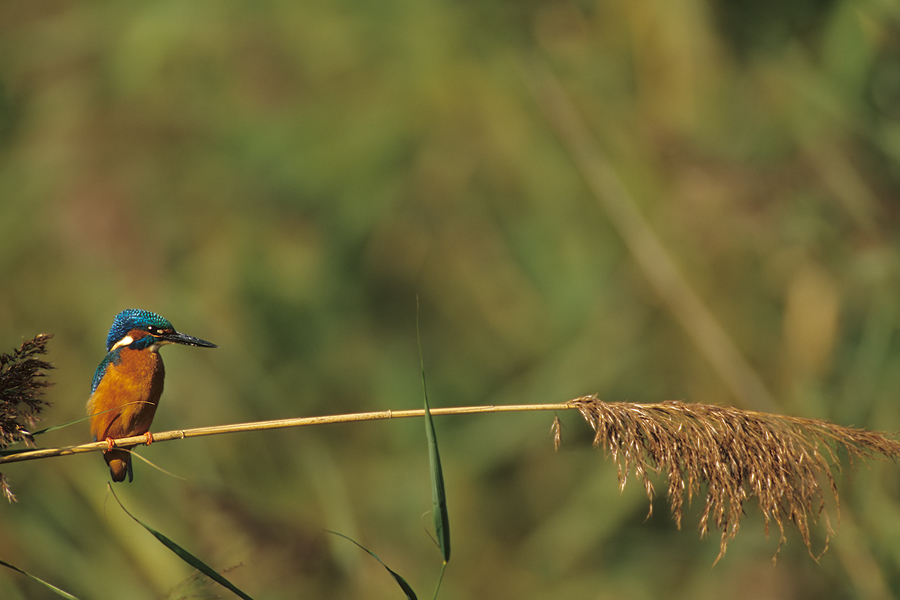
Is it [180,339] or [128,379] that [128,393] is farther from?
[180,339]

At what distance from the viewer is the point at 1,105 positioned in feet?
10.9

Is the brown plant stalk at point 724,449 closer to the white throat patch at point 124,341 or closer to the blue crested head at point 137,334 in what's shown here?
the blue crested head at point 137,334

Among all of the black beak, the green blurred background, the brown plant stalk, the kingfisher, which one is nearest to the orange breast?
the kingfisher

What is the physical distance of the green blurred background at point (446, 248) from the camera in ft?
9.57

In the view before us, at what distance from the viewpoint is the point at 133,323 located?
1870 mm

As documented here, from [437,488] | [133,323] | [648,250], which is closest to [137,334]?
[133,323]

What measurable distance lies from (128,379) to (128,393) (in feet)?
0.11

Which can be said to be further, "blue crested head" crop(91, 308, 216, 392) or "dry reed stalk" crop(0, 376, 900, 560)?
"blue crested head" crop(91, 308, 216, 392)

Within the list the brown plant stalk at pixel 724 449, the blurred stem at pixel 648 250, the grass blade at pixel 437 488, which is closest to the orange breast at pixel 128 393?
the brown plant stalk at pixel 724 449

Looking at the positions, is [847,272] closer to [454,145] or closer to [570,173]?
[570,173]

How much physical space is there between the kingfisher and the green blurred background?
Answer: 0.79 metres

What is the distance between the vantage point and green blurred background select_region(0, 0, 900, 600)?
292 cm

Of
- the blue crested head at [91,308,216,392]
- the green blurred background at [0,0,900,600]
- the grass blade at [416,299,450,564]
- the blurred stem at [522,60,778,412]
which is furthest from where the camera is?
the green blurred background at [0,0,900,600]

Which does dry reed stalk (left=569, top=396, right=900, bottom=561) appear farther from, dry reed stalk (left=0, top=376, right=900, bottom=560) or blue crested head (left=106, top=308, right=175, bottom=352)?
blue crested head (left=106, top=308, right=175, bottom=352)
